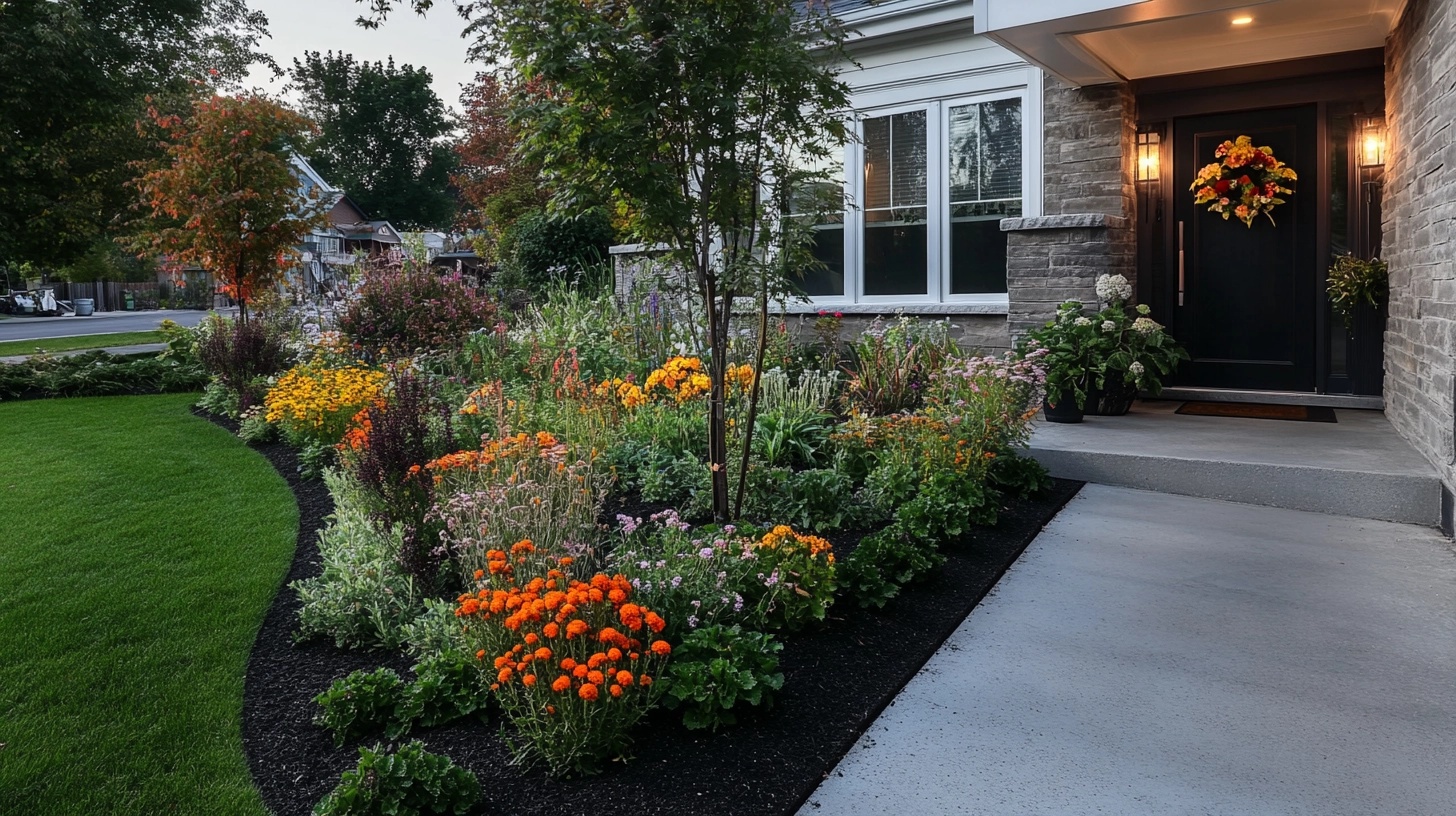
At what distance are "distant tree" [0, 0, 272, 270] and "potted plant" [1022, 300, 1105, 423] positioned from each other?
1098cm

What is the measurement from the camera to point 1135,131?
281 inches

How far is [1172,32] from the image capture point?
6172 millimetres

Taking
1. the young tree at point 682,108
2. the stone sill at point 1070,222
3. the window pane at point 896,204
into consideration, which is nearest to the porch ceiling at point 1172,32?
the stone sill at point 1070,222

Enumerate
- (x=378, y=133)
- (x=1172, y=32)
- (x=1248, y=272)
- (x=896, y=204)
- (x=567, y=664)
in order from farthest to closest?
1. (x=378, y=133)
2. (x=896, y=204)
3. (x=1248, y=272)
4. (x=1172, y=32)
5. (x=567, y=664)

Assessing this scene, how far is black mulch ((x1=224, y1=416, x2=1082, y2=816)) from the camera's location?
2.15 meters

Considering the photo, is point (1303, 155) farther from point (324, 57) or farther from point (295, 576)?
→ point (324, 57)

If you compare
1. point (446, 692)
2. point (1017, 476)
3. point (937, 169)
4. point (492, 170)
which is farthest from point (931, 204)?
point (492, 170)

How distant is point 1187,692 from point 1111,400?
4276 millimetres

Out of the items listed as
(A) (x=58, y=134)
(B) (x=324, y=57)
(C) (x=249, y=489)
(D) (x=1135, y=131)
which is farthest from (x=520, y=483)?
(B) (x=324, y=57)

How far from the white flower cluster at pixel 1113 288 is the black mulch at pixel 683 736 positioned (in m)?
3.81

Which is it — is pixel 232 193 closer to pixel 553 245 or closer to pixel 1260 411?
pixel 553 245

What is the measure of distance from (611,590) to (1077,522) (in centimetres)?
294

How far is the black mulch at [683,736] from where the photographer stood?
2.15 metres

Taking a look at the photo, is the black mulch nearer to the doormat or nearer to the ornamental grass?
the ornamental grass
